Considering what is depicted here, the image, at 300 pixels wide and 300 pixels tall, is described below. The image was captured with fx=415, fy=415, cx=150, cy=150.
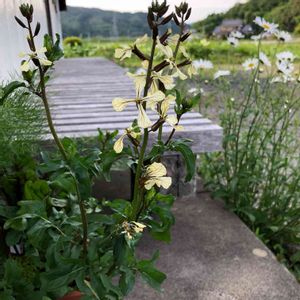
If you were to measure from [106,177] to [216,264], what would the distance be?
106 centimetres

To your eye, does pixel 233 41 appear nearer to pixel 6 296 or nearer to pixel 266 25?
pixel 266 25

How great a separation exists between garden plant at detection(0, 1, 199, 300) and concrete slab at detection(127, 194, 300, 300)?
0.43 m

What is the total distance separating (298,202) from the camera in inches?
102

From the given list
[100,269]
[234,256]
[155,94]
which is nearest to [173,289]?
[234,256]

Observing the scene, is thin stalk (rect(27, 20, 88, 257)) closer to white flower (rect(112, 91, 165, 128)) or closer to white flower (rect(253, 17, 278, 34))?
white flower (rect(112, 91, 165, 128))

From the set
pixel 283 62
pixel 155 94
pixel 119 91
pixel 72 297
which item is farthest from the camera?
pixel 119 91

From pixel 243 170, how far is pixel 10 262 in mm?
1645

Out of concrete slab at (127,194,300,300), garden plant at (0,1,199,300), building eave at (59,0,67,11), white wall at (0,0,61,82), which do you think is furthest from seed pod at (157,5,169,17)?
building eave at (59,0,67,11)

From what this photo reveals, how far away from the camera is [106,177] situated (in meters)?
1.27

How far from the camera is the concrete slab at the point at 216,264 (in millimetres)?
1875

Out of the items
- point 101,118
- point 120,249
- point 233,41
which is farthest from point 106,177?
point 233,41

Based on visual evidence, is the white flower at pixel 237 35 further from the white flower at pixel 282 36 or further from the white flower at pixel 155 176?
the white flower at pixel 155 176

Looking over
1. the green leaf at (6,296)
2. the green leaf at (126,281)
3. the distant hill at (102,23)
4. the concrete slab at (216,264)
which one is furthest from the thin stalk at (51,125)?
the distant hill at (102,23)

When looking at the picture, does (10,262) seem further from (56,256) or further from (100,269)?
(100,269)
